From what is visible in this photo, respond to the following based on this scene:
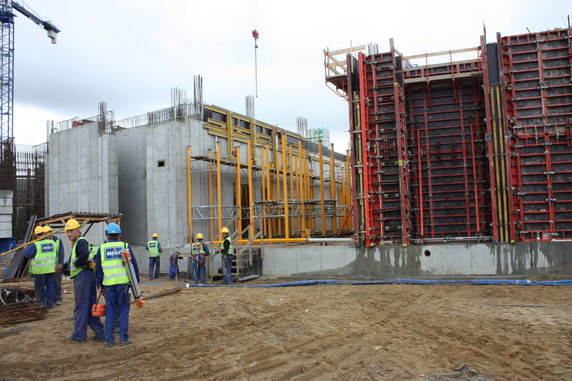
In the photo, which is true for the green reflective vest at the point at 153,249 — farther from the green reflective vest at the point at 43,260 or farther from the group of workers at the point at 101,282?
the group of workers at the point at 101,282

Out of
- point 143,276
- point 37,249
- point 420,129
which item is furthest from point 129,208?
point 420,129

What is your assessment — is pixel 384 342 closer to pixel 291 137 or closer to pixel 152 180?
pixel 152 180

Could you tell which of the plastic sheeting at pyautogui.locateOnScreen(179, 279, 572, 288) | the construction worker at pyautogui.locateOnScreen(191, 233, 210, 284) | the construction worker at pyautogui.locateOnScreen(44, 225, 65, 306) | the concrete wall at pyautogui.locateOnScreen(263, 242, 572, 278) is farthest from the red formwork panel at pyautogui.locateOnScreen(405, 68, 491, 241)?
the construction worker at pyautogui.locateOnScreen(44, 225, 65, 306)

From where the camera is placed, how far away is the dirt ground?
5637 millimetres

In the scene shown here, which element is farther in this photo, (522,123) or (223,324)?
(522,123)

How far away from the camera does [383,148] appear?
15156 mm

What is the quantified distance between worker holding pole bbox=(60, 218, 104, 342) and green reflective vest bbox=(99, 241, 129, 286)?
0.43m

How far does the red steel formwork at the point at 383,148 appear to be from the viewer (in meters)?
14.9

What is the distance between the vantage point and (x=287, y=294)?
1187cm

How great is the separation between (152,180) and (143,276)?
4352 mm

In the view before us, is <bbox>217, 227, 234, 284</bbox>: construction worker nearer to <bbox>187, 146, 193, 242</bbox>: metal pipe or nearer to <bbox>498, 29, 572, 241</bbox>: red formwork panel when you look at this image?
<bbox>187, 146, 193, 242</bbox>: metal pipe

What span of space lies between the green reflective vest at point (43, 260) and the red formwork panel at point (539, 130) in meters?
12.8

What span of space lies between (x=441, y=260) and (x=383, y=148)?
161 inches

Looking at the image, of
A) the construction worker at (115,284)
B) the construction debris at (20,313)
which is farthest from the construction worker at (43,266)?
the construction worker at (115,284)
